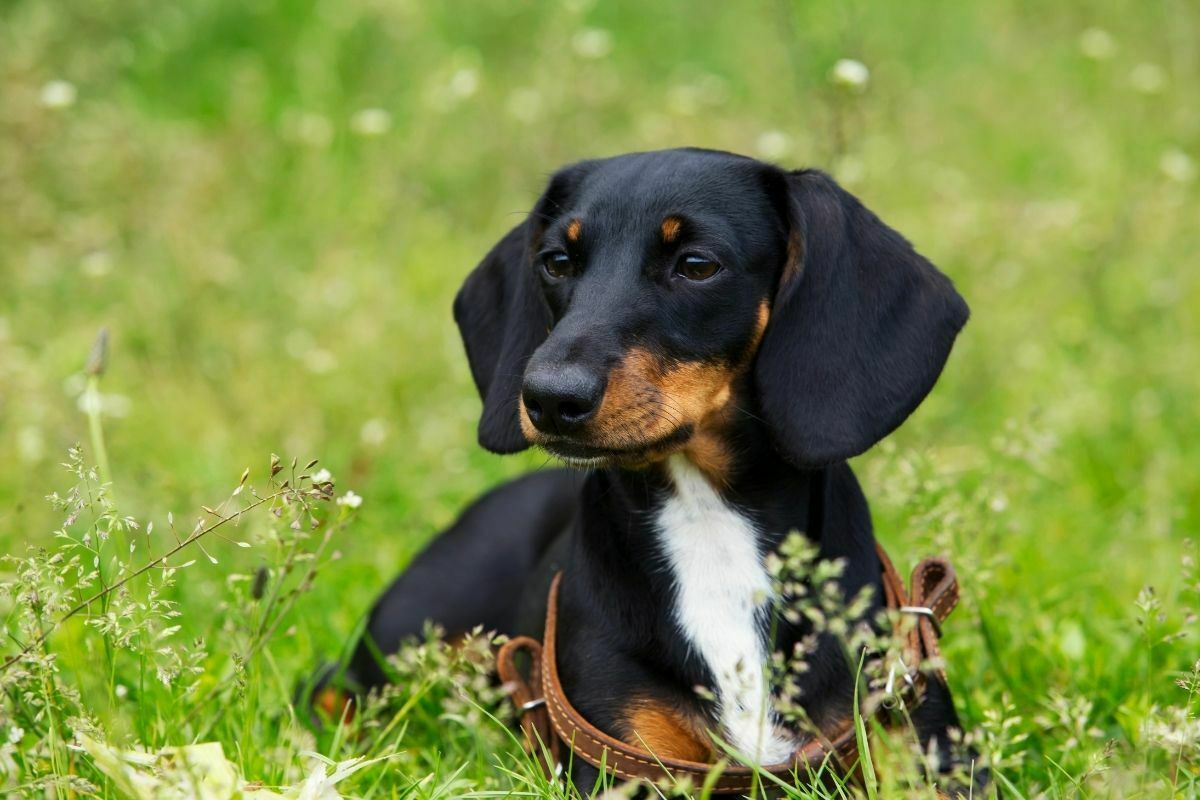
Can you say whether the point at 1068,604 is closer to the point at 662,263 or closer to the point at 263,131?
the point at 662,263

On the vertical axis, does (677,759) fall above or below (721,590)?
below

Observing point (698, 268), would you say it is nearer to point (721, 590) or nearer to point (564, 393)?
point (564, 393)

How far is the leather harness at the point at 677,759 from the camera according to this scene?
8.68 feet

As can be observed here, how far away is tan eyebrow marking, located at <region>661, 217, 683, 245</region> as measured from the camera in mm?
2844

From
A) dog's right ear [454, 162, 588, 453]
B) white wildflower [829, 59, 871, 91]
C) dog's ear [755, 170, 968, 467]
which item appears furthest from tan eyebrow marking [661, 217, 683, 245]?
white wildflower [829, 59, 871, 91]

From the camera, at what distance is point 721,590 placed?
A: 2.87 m

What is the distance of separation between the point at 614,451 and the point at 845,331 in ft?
1.85

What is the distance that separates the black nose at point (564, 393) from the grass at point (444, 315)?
0.47 m

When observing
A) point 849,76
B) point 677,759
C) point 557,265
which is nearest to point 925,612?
point 677,759

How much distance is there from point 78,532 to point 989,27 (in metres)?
7.54

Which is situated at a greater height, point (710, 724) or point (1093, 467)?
point (710, 724)

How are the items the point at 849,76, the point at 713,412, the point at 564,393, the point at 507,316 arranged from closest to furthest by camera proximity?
1. the point at 564,393
2. the point at 713,412
3. the point at 507,316
4. the point at 849,76

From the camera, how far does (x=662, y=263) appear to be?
2859 mm

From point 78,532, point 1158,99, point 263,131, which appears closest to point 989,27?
point 1158,99
